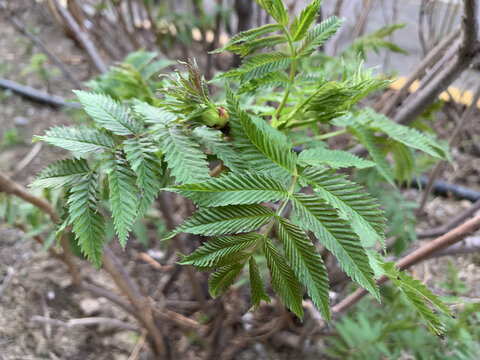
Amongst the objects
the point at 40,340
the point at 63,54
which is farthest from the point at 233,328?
the point at 63,54

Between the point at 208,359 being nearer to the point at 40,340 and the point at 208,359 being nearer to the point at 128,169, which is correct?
the point at 40,340

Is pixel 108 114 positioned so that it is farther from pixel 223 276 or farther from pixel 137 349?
pixel 137 349

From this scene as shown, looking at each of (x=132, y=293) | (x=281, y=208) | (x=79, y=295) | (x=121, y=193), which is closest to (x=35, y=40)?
(x=79, y=295)

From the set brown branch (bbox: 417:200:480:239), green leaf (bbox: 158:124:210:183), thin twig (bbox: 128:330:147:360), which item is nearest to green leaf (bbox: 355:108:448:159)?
green leaf (bbox: 158:124:210:183)

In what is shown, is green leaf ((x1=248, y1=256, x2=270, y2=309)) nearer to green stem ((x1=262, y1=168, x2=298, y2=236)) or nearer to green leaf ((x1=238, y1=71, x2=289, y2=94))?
green stem ((x1=262, y1=168, x2=298, y2=236))

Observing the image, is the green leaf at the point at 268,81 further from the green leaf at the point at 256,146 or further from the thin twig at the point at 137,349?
the thin twig at the point at 137,349

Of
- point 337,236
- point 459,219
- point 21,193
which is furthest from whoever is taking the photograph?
point 459,219

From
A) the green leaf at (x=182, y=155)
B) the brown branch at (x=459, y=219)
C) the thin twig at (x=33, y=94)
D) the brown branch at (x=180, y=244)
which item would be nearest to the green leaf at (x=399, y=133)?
the green leaf at (x=182, y=155)
